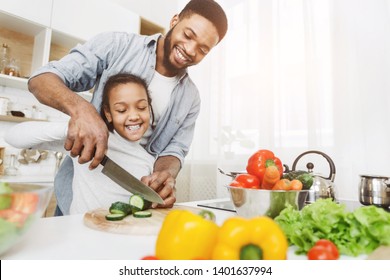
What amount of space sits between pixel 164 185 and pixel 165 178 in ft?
0.14

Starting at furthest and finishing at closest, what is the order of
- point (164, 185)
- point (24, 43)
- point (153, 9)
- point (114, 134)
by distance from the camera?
point (153, 9)
point (24, 43)
point (114, 134)
point (164, 185)

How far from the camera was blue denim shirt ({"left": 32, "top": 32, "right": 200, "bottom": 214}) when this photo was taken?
111cm

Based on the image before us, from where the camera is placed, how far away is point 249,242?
0.37 metres

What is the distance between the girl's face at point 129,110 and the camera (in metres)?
1.13

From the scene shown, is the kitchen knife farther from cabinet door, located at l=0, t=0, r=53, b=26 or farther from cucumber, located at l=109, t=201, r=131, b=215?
cabinet door, located at l=0, t=0, r=53, b=26

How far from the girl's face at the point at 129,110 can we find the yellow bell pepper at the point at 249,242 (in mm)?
856

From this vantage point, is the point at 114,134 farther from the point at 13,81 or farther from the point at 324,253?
the point at 324,253

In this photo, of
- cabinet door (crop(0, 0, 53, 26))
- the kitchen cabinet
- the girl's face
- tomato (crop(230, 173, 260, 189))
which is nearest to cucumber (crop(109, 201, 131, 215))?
tomato (crop(230, 173, 260, 189))

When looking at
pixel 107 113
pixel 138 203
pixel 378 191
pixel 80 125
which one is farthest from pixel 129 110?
pixel 378 191
